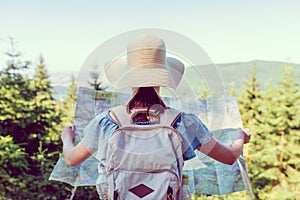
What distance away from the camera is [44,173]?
207 inches

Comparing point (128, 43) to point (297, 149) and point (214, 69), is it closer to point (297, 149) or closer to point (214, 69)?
point (214, 69)

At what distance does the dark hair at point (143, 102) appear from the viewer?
0.66 m

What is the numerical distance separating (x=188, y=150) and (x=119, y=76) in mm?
191

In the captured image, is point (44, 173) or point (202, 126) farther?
point (44, 173)

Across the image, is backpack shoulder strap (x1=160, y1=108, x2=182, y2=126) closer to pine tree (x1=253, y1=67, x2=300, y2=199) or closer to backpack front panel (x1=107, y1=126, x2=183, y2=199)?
backpack front panel (x1=107, y1=126, x2=183, y2=199)

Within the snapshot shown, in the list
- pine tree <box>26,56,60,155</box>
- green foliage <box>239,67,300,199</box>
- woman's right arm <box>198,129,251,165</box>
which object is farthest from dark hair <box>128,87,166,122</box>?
green foliage <box>239,67,300,199</box>

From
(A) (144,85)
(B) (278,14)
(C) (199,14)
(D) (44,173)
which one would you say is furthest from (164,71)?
(B) (278,14)

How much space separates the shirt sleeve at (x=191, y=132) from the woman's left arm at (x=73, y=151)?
7.0 inches

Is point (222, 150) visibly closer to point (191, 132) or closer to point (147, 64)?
point (191, 132)

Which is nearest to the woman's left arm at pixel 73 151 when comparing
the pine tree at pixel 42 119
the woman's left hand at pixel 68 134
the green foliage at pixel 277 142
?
the woman's left hand at pixel 68 134

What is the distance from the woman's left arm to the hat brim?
137mm

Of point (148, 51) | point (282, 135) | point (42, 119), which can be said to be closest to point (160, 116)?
point (148, 51)

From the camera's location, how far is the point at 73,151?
74cm

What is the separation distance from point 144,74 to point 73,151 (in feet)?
0.69
